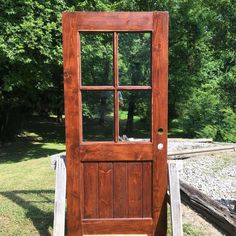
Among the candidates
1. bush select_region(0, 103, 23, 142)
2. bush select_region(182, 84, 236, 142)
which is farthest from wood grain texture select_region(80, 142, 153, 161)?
bush select_region(0, 103, 23, 142)

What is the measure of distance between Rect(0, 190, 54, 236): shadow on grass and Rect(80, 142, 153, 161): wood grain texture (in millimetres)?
1153

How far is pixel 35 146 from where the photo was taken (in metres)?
17.9

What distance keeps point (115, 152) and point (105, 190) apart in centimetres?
43

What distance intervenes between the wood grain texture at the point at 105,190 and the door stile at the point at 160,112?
0.47 meters

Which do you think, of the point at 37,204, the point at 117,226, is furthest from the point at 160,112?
the point at 37,204

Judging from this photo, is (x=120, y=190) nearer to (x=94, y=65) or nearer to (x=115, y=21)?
(x=94, y=65)

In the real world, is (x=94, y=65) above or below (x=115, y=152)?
above

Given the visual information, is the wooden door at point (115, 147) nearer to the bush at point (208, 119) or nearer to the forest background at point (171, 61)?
the forest background at point (171, 61)

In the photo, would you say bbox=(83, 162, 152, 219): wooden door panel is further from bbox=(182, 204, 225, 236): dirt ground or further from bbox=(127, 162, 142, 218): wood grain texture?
bbox=(182, 204, 225, 236): dirt ground

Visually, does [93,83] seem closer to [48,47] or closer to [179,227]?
[179,227]

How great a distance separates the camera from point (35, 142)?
63.3ft

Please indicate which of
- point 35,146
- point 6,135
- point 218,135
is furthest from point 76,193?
point 6,135

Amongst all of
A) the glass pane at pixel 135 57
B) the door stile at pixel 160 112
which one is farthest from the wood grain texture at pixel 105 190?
the glass pane at pixel 135 57

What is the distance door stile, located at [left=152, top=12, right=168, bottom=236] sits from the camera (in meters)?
3.95
